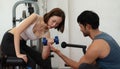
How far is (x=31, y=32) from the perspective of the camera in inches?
95.3

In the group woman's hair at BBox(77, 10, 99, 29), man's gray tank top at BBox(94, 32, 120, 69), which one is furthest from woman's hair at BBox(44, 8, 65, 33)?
man's gray tank top at BBox(94, 32, 120, 69)

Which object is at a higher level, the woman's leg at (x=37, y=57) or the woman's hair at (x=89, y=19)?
the woman's hair at (x=89, y=19)

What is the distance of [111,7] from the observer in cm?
377

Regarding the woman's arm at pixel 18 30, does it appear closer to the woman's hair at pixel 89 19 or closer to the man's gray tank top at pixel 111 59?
the woman's hair at pixel 89 19

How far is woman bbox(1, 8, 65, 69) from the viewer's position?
2205 mm

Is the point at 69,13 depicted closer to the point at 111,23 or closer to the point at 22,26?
the point at 111,23

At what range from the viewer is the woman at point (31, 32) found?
2.21 meters

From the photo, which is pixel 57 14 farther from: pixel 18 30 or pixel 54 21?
pixel 18 30

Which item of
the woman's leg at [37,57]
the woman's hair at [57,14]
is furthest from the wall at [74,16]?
the woman's hair at [57,14]

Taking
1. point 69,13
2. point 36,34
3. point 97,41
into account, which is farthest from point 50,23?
point 69,13

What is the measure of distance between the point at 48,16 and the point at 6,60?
68cm

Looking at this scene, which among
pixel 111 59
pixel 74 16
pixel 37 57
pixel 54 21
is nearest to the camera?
pixel 111 59

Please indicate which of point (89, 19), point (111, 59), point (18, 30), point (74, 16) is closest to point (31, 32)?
point (18, 30)

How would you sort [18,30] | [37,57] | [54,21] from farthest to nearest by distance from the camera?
[37,57], [54,21], [18,30]
